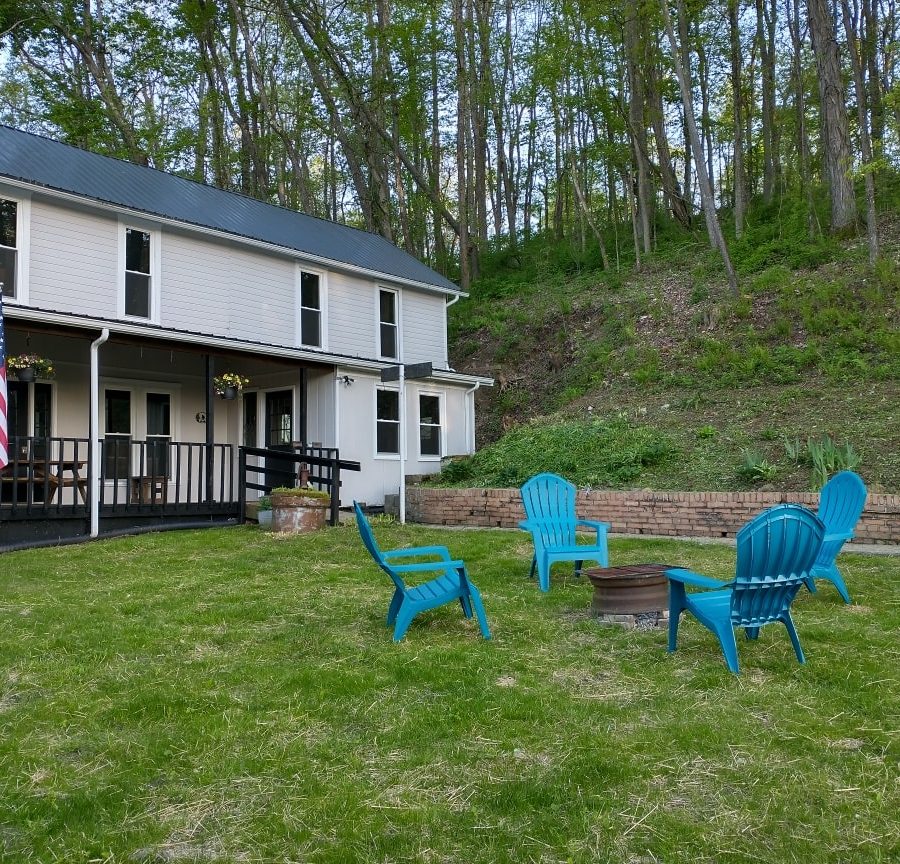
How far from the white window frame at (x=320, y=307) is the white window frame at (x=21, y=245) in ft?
15.3

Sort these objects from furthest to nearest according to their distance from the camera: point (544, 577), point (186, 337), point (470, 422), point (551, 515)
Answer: point (470, 422), point (186, 337), point (551, 515), point (544, 577)

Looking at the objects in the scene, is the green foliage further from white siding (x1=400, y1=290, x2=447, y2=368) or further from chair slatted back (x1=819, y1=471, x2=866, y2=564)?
chair slatted back (x1=819, y1=471, x2=866, y2=564)

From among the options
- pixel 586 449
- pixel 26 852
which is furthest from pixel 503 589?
pixel 586 449

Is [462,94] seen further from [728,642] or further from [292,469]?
[728,642]

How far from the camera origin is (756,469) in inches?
396

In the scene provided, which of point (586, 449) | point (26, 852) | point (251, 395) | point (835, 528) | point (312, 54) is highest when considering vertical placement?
point (312, 54)

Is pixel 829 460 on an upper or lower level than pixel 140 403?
lower

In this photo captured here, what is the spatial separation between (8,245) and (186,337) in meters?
2.62

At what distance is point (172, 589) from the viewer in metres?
6.26

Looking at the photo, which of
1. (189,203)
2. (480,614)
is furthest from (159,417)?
(480,614)

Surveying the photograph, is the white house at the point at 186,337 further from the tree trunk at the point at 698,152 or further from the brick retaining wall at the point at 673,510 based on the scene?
the tree trunk at the point at 698,152

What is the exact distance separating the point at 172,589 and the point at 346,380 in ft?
25.2

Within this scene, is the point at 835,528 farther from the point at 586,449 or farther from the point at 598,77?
the point at 598,77

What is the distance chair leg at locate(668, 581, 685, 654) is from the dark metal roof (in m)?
10.1
